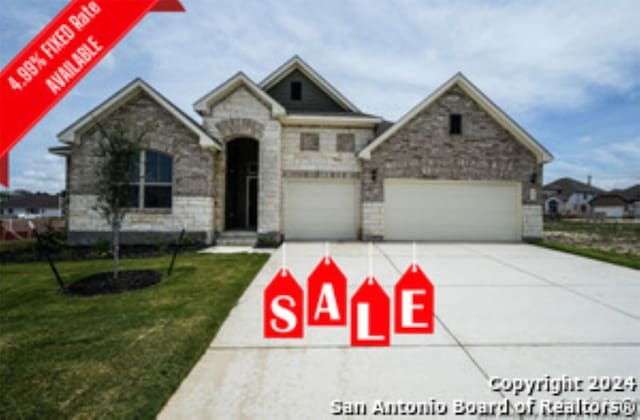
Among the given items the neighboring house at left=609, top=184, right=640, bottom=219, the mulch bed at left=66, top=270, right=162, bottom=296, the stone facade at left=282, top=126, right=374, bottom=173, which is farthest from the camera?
the neighboring house at left=609, top=184, right=640, bottom=219

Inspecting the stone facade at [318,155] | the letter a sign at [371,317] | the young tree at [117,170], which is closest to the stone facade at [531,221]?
the stone facade at [318,155]

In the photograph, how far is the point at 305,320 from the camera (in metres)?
4.02

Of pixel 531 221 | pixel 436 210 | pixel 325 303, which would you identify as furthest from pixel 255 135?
pixel 531 221

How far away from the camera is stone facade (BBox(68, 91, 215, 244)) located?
10.3 meters

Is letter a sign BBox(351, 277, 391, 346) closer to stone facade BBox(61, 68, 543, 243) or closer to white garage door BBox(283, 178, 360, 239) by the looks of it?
stone facade BBox(61, 68, 543, 243)

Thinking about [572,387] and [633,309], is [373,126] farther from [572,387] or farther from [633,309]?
[572,387]

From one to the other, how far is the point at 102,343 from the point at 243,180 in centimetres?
1098

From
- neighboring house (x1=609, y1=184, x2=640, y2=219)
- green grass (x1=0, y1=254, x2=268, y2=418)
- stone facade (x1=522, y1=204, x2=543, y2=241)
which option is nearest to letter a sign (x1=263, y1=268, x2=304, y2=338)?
green grass (x1=0, y1=254, x2=268, y2=418)

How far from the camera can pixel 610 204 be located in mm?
52375

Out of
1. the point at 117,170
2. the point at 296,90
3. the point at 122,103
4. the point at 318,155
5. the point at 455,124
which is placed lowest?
the point at 117,170

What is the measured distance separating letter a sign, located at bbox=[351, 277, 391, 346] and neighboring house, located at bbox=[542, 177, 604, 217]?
59.8 metres

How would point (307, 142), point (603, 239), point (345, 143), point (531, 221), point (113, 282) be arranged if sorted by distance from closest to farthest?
1. point (113, 282)
2. point (531, 221)
3. point (307, 142)
4. point (345, 143)
5. point (603, 239)

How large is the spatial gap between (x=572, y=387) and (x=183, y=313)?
4246mm

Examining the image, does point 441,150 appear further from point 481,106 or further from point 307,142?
→ point 307,142
